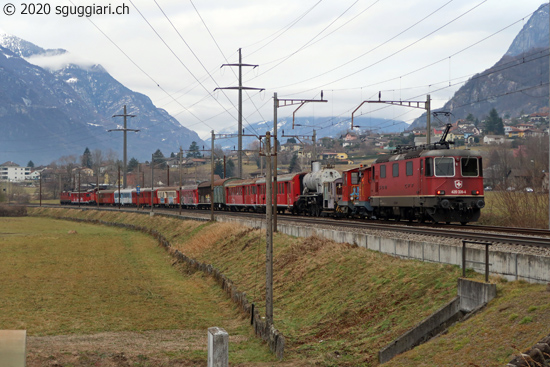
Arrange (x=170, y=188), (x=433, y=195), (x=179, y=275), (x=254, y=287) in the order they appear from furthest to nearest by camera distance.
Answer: (x=170, y=188) < (x=179, y=275) < (x=433, y=195) < (x=254, y=287)

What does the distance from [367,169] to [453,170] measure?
9.00 m

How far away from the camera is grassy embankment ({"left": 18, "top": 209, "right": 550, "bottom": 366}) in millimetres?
11508

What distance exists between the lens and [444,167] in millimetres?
29578

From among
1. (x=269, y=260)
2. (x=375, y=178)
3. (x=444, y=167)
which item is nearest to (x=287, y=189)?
(x=375, y=178)

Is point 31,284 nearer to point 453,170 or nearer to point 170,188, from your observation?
point 453,170

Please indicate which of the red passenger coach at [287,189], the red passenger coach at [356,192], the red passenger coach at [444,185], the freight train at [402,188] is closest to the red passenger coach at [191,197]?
the red passenger coach at [287,189]

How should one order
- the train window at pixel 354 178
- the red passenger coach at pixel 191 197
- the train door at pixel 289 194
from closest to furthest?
the train window at pixel 354 178 → the train door at pixel 289 194 → the red passenger coach at pixel 191 197

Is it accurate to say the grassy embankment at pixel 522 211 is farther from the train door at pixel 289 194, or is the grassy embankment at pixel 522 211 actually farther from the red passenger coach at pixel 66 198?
the red passenger coach at pixel 66 198

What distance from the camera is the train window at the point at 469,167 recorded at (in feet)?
98.1

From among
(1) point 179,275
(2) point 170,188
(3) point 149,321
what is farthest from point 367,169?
(2) point 170,188

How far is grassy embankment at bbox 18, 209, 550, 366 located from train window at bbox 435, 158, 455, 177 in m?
6.73

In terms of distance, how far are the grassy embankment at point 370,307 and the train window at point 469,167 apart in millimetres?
7937

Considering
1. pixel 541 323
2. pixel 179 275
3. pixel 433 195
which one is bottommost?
pixel 179 275

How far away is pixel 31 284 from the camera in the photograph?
3319cm
